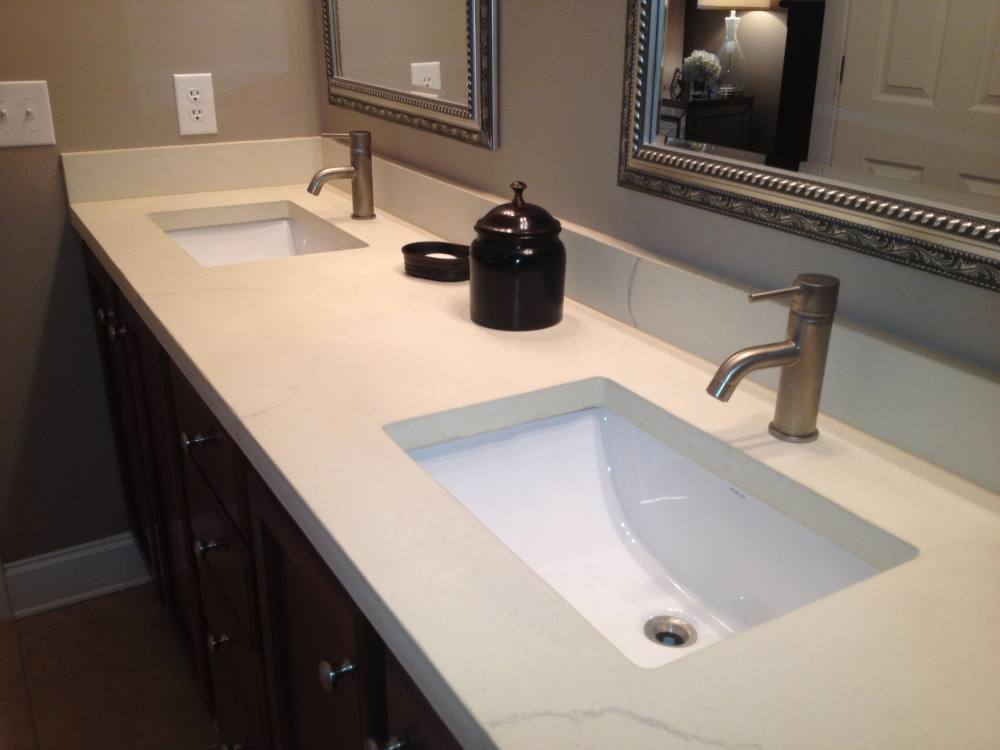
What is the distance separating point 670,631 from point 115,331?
125 centimetres

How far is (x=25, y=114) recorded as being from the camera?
1.72 m

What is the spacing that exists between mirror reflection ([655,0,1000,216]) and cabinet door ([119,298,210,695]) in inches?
32.7

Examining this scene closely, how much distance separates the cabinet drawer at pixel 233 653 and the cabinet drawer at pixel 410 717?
1.56 ft

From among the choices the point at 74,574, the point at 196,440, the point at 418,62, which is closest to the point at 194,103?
the point at 418,62

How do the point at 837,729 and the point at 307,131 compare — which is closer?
the point at 837,729

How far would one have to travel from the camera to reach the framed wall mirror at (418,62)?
4.80ft

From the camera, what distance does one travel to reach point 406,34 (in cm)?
167

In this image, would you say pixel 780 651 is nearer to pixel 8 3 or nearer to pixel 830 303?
pixel 830 303

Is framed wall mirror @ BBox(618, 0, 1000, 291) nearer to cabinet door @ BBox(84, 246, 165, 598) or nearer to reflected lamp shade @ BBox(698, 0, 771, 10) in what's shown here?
reflected lamp shade @ BBox(698, 0, 771, 10)

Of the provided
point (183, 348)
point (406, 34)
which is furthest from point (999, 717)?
point (406, 34)

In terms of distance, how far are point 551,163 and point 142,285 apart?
0.64 m

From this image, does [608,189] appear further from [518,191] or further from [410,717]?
[410,717]

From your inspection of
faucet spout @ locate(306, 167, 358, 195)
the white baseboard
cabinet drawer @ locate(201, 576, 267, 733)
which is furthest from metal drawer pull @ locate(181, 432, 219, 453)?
the white baseboard

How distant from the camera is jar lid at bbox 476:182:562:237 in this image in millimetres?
1125
